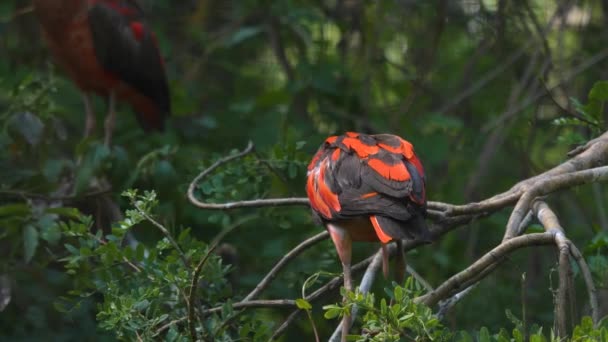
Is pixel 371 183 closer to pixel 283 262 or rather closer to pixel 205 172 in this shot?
pixel 283 262

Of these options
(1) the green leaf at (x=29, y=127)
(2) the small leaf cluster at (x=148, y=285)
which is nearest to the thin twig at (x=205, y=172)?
(2) the small leaf cluster at (x=148, y=285)

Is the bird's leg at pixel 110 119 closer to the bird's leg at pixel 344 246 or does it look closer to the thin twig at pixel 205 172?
the thin twig at pixel 205 172

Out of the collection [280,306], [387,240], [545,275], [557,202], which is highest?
[387,240]

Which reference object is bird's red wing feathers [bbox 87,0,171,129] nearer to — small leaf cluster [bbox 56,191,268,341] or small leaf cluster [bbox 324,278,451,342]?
small leaf cluster [bbox 56,191,268,341]

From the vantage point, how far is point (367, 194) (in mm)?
3203

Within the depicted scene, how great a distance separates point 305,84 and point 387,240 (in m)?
3.16

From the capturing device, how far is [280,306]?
3.44 meters

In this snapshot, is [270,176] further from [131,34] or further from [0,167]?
[131,34]

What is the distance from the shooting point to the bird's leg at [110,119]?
594 centimetres

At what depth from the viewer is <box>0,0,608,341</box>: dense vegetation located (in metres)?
3.48

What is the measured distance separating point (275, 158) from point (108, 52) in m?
2.99

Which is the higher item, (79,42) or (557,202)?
(79,42)

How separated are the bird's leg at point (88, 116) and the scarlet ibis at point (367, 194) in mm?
3117

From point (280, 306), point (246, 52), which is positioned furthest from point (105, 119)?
point (280, 306)
